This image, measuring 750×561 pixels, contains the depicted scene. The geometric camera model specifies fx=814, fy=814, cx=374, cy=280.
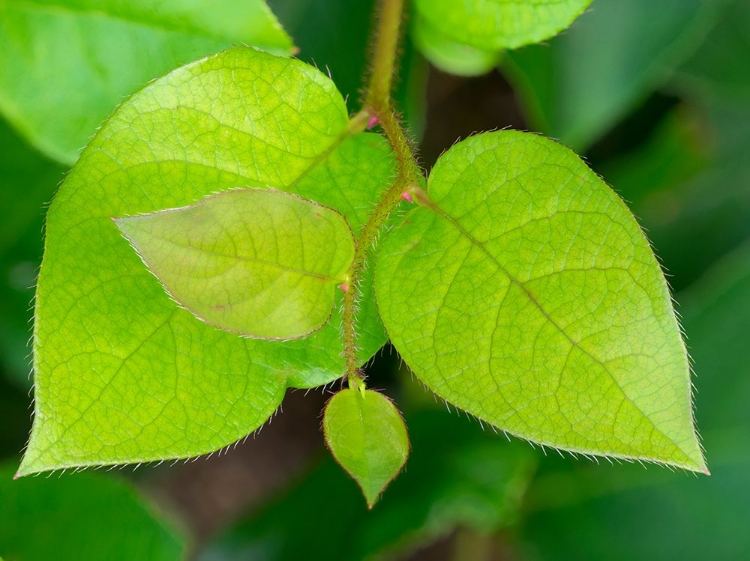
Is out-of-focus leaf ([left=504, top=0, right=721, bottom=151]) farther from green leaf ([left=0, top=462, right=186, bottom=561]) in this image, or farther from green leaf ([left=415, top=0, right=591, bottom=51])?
green leaf ([left=0, top=462, right=186, bottom=561])

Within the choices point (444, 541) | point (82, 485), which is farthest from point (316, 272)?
point (444, 541)

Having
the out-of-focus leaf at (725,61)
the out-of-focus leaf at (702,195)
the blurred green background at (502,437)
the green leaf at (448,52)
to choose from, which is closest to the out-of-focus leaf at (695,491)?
the blurred green background at (502,437)

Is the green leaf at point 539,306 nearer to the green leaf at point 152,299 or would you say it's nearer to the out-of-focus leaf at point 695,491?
the green leaf at point 152,299

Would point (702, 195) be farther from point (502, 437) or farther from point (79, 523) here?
point (79, 523)

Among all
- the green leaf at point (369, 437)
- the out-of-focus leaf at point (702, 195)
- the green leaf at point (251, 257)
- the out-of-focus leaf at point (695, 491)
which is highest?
the green leaf at point (251, 257)

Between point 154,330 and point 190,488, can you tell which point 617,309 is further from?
point 190,488

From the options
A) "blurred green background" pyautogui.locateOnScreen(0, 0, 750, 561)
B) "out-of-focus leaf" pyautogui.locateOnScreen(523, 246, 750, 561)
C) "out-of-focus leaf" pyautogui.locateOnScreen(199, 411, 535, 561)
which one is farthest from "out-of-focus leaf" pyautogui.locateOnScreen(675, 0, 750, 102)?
"out-of-focus leaf" pyautogui.locateOnScreen(199, 411, 535, 561)
